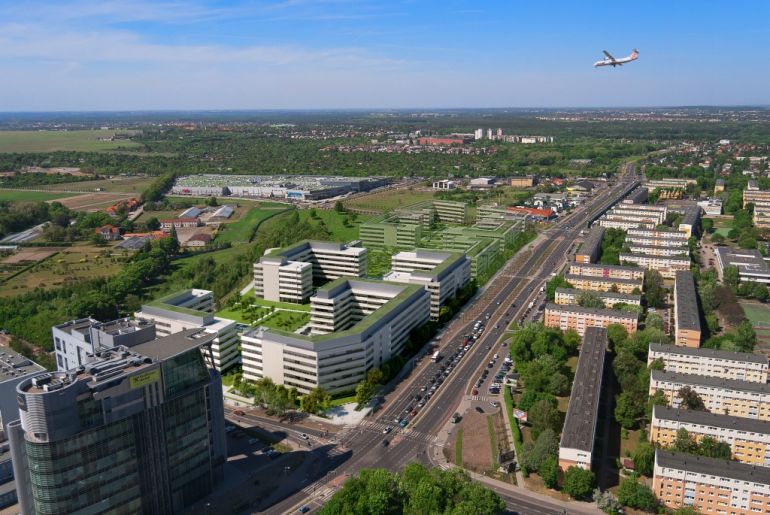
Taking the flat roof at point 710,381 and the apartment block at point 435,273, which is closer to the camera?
the flat roof at point 710,381

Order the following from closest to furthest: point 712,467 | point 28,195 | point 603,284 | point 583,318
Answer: point 712,467 < point 583,318 < point 603,284 < point 28,195

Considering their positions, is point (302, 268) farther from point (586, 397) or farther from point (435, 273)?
point (586, 397)

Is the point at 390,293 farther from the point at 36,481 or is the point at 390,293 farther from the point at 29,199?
the point at 29,199

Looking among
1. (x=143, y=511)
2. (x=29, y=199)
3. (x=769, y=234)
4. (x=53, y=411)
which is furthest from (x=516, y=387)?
(x=29, y=199)

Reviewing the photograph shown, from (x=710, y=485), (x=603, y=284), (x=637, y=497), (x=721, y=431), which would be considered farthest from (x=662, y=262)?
(x=637, y=497)

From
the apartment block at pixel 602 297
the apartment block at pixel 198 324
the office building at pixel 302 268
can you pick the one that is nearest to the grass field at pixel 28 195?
the office building at pixel 302 268

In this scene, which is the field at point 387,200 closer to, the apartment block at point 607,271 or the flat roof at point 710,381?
the apartment block at point 607,271
